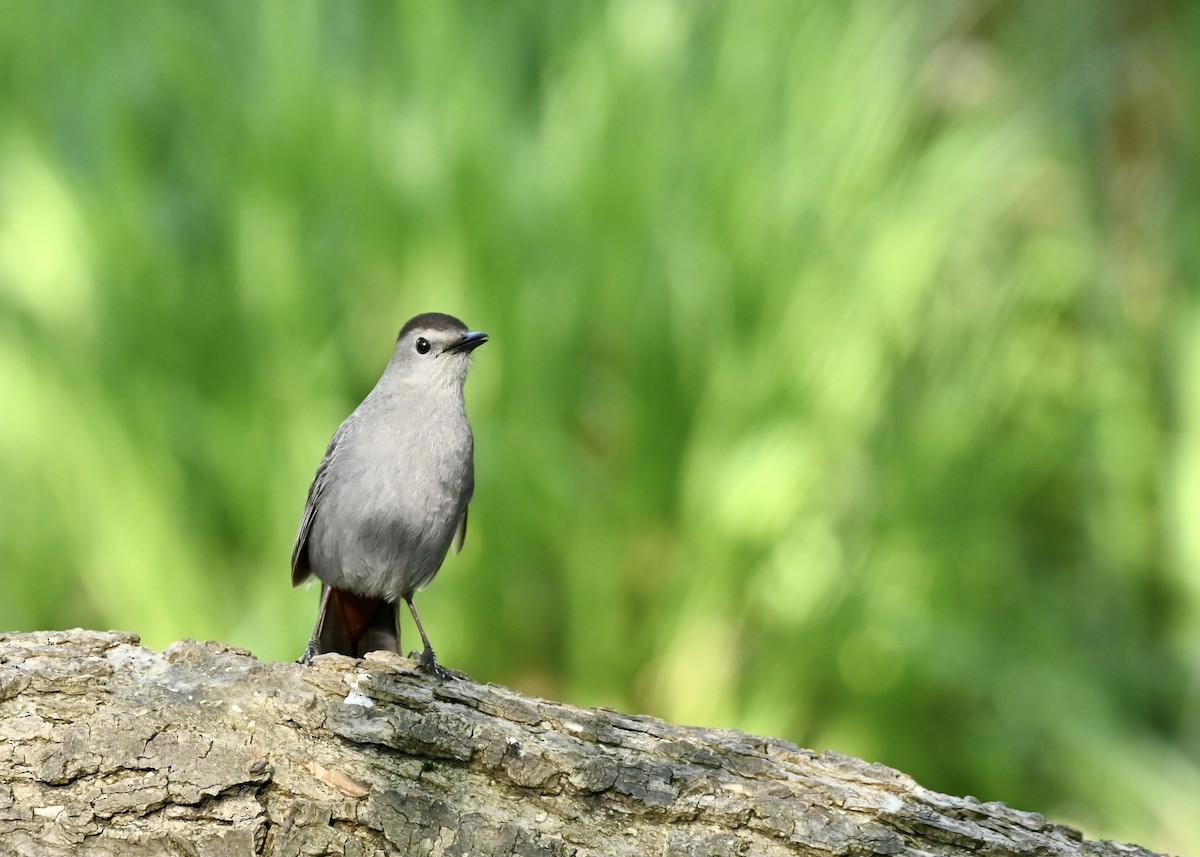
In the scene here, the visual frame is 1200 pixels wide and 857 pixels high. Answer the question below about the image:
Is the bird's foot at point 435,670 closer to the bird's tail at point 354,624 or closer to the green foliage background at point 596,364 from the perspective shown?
the bird's tail at point 354,624

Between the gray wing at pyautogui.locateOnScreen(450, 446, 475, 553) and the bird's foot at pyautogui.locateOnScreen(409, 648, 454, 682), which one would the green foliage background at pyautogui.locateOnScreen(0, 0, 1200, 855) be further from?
the bird's foot at pyautogui.locateOnScreen(409, 648, 454, 682)

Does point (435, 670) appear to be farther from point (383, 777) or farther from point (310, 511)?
point (310, 511)

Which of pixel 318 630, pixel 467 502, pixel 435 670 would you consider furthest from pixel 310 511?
pixel 435 670

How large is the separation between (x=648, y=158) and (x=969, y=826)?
10.8 feet

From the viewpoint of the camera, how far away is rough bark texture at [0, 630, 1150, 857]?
8.13 feet

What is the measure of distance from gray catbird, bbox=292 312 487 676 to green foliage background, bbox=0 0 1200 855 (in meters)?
0.76

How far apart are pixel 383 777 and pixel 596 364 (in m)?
2.93

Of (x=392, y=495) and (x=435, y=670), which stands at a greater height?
(x=392, y=495)

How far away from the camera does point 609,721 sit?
2.82 meters

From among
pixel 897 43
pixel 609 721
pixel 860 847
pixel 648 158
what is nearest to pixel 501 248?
pixel 648 158

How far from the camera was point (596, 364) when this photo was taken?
5375mm

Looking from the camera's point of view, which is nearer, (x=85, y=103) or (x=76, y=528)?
(x=76, y=528)

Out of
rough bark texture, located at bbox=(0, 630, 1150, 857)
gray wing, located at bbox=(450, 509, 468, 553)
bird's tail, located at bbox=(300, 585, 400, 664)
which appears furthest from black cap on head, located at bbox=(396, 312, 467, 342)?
rough bark texture, located at bbox=(0, 630, 1150, 857)

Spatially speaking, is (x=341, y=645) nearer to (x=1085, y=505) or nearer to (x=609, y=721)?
(x=609, y=721)
